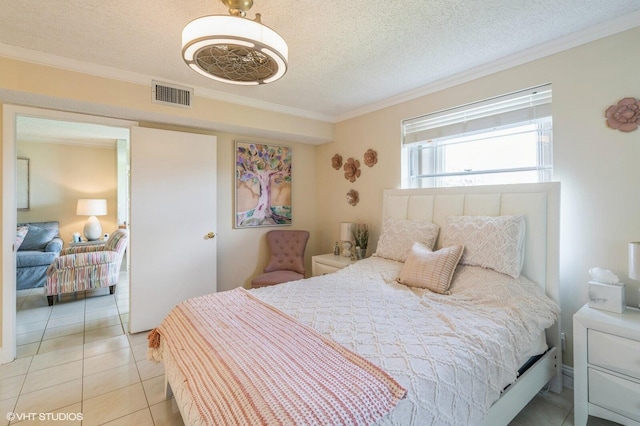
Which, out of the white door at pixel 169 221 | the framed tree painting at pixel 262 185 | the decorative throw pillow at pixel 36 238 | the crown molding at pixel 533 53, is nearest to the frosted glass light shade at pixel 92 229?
the decorative throw pillow at pixel 36 238

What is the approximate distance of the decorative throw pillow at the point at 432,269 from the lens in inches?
80.0

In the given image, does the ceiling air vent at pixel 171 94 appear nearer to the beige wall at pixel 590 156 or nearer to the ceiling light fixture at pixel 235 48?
the ceiling light fixture at pixel 235 48

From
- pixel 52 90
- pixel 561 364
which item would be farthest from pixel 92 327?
pixel 561 364

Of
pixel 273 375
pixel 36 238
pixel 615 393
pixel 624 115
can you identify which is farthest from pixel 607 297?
pixel 36 238

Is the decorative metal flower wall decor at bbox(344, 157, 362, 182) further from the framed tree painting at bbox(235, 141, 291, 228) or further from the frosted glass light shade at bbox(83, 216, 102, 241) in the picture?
the frosted glass light shade at bbox(83, 216, 102, 241)

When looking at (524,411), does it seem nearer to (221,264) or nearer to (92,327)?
(221,264)

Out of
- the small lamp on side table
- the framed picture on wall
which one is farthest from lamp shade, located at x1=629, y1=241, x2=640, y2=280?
the framed picture on wall

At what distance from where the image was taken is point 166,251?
3016mm

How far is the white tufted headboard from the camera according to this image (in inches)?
78.9

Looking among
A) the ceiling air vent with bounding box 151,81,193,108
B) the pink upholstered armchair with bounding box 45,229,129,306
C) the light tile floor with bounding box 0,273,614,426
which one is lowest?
the light tile floor with bounding box 0,273,614,426

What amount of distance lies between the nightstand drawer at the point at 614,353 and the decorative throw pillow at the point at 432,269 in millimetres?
773

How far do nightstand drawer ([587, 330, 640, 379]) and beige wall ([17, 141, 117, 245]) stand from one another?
6.98 metres

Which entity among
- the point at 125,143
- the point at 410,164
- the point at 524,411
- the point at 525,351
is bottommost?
the point at 524,411

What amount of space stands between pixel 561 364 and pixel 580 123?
1.68m
